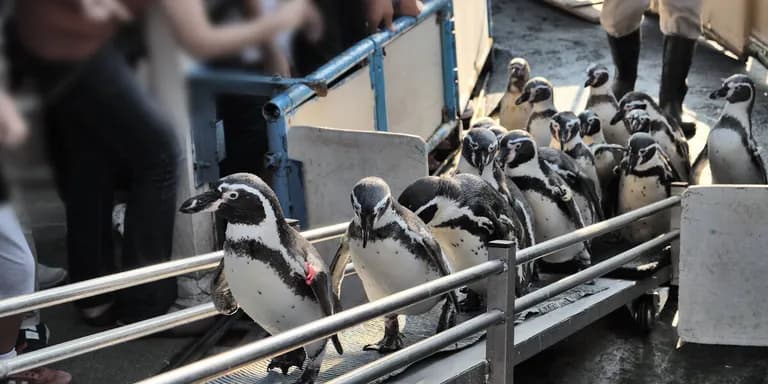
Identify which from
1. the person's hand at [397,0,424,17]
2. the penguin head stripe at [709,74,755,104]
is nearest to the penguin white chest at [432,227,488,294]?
the penguin head stripe at [709,74,755,104]

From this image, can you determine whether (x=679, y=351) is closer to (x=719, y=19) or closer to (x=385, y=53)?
(x=385, y=53)

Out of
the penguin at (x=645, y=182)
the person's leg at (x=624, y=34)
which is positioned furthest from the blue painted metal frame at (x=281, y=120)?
the person's leg at (x=624, y=34)

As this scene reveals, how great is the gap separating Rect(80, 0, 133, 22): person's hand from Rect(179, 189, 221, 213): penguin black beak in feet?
2.64

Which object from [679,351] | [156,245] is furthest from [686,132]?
[156,245]

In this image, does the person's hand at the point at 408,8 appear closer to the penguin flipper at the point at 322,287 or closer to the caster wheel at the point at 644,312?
the caster wheel at the point at 644,312

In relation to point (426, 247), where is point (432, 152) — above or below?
below

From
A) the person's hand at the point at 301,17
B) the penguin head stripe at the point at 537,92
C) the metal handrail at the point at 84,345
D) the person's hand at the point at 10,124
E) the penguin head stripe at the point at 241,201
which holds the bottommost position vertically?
the metal handrail at the point at 84,345

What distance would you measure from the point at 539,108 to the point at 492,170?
1.39 meters

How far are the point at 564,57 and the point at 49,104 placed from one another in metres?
5.87

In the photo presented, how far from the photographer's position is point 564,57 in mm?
6836

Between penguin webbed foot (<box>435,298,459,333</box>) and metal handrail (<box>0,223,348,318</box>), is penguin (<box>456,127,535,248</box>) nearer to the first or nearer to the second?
penguin webbed foot (<box>435,298,459,333</box>)

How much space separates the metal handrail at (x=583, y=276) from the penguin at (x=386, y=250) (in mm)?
216

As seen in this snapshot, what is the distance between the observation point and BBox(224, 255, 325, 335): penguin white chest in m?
2.13

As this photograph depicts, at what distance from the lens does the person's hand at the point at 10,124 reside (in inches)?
42.2
